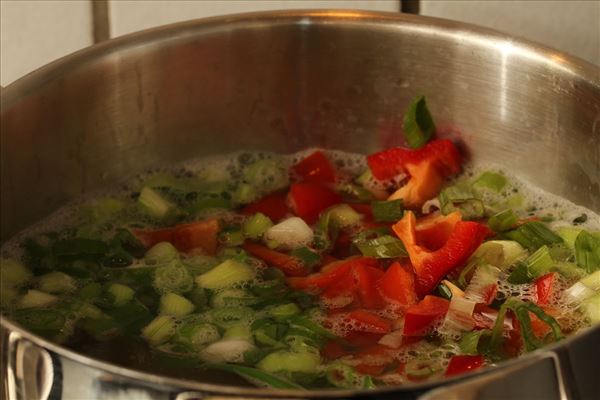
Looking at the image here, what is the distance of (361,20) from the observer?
98 centimetres

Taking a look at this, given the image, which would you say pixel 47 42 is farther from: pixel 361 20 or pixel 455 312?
pixel 455 312

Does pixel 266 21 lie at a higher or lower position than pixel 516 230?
higher

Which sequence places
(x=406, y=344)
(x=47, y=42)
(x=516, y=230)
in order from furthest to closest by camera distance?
(x=47, y=42), (x=516, y=230), (x=406, y=344)

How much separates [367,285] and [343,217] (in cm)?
10

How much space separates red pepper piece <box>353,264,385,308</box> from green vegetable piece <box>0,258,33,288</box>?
258 mm

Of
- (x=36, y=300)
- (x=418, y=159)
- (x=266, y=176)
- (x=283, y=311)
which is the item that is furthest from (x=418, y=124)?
(x=36, y=300)

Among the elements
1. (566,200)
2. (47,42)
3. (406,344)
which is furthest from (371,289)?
(47,42)

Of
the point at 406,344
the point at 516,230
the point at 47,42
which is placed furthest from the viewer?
the point at 47,42

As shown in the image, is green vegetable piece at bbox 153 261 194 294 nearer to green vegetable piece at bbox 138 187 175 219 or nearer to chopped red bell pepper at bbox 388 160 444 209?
green vegetable piece at bbox 138 187 175 219

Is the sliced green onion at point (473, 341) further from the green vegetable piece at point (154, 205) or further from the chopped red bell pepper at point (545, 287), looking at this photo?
the green vegetable piece at point (154, 205)

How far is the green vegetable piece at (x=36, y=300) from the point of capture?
85 cm

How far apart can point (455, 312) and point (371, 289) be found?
74 mm

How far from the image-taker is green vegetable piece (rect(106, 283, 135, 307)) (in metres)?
0.86

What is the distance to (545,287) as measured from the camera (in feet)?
2.75
